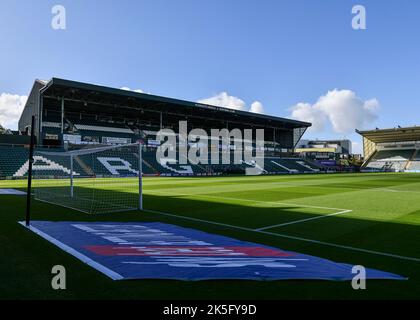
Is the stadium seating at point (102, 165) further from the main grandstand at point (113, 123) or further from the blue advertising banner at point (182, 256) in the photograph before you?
the blue advertising banner at point (182, 256)

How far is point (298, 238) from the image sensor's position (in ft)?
27.5

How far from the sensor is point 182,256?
6.34 meters

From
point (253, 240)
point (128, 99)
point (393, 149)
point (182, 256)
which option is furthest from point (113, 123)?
point (393, 149)

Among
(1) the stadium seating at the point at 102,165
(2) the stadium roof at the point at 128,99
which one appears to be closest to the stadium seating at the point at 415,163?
(1) the stadium seating at the point at 102,165

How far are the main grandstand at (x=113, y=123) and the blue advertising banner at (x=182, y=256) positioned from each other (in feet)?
105

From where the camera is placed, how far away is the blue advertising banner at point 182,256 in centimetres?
528

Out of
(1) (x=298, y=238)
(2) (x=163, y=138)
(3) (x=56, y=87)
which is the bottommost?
(1) (x=298, y=238)

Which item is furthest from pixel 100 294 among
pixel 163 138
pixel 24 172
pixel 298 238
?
Answer: pixel 163 138

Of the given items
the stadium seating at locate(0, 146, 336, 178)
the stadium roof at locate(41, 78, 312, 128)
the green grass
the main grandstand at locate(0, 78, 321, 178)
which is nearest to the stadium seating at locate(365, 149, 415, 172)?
the main grandstand at locate(0, 78, 321, 178)

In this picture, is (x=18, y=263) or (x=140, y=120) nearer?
(x=18, y=263)

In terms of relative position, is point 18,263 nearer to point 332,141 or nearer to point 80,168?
point 80,168

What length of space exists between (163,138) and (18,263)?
58000 millimetres

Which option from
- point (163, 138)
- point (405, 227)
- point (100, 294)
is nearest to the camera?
point (100, 294)

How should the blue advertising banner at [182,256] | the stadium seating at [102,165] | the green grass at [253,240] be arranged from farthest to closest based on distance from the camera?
1. the stadium seating at [102,165]
2. the blue advertising banner at [182,256]
3. the green grass at [253,240]
